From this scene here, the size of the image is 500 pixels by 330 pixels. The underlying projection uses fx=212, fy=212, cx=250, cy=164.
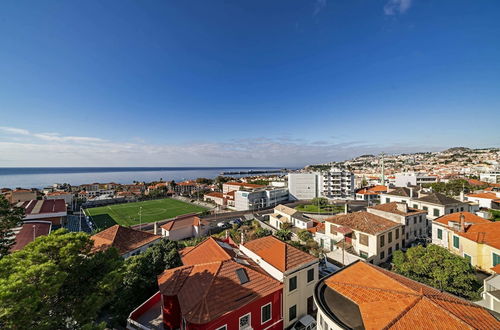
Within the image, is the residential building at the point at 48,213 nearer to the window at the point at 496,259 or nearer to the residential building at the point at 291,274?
the residential building at the point at 291,274

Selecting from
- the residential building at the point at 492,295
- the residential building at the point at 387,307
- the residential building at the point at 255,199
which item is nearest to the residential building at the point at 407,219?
the residential building at the point at 492,295

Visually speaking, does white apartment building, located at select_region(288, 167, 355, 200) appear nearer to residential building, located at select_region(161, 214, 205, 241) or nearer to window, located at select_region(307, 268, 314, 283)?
residential building, located at select_region(161, 214, 205, 241)

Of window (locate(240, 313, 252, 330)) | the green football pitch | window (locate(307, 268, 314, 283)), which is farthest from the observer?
the green football pitch

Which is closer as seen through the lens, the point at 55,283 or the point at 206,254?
the point at 55,283

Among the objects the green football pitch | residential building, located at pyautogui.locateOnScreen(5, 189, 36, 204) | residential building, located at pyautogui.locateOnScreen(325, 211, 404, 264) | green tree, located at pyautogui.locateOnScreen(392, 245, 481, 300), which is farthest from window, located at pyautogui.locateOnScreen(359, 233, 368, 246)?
residential building, located at pyautogui.locateOnScreen(5, 189, 36, 204)

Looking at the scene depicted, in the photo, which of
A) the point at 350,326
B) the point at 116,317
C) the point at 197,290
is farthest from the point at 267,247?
the point at 116,317

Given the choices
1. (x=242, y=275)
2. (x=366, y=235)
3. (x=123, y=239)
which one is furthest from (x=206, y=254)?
(x=366, y=235)

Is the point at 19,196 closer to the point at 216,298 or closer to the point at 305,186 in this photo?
the point at 216,298
